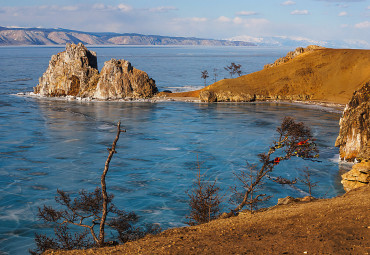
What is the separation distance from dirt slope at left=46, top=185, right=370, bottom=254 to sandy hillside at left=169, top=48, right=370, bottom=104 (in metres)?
94.7

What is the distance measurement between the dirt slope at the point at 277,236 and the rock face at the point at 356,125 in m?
24.5

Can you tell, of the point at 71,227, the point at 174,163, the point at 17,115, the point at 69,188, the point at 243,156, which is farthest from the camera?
the point at 17,115

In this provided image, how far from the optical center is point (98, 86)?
116 m

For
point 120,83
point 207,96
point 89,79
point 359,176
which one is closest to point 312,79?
point 207,96

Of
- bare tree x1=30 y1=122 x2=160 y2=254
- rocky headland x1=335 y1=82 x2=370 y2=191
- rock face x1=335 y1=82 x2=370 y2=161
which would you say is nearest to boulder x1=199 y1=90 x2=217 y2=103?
rocky headland x1=335 y1=82 x2=370 y2=191

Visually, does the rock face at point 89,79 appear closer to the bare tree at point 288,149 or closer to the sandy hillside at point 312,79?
the sandy hillside at point 312,79

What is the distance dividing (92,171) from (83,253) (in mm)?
30875

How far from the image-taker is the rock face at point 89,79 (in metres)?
115

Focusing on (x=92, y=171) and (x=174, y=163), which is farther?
(x=174, y=163)

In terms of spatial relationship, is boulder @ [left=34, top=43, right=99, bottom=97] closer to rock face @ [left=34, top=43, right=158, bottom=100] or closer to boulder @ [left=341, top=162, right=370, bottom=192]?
rock face @ [left=34, top=43, right=158, bottom=100]

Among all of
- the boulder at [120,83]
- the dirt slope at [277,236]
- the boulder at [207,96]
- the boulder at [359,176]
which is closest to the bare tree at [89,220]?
the dirt slope at [277,236]

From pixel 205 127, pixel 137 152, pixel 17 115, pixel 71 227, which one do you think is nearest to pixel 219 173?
pixel 137 152

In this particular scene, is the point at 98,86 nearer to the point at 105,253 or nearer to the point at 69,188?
the point at 69,188

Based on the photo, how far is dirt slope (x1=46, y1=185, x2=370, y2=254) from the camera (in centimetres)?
1576
